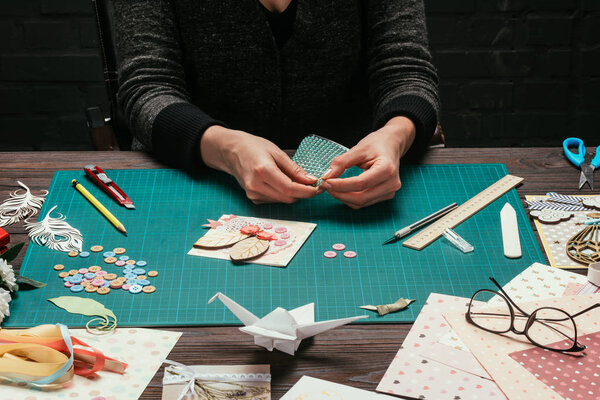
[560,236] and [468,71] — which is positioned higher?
[560,236]

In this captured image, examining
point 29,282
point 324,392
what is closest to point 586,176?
point 324,392

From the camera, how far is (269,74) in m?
1.43

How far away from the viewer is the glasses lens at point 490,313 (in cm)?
76

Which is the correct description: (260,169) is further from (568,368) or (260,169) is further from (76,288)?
(568,368)

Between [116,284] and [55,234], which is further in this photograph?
[55,234]

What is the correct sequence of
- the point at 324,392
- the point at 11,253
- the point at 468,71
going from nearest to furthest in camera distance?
the point at 324,392 < the point at 11,253 < the point at 468,71

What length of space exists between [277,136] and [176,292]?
0.76m

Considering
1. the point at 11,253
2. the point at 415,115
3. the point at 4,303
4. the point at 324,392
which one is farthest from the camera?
the point at 415,115

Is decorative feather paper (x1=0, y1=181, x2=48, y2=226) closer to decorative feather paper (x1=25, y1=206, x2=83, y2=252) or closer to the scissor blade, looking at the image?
decorative feather paper (x1=25, y1=206, x2=83, y2=252)

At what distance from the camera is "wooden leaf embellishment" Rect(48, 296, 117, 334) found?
775 mm

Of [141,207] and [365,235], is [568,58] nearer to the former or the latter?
[365,235]

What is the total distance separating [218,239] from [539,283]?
1.55ft

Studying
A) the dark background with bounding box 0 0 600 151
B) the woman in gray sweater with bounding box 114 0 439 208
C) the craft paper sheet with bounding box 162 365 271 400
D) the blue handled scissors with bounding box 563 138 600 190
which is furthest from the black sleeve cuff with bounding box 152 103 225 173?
the dark background with bounding box 0 0 600 151

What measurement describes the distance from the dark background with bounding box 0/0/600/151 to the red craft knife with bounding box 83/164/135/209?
50.5 inches
